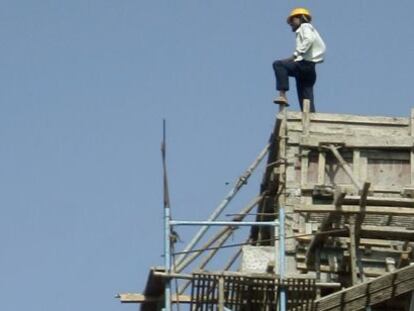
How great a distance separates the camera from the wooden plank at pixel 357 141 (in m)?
39.8

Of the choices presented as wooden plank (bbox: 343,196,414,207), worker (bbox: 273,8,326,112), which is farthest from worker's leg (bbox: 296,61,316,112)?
wooden plank (bbox: 343,196,414,207)

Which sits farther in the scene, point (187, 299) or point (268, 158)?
point (268, 158)

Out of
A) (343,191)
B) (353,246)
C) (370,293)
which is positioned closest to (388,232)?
(353,246)

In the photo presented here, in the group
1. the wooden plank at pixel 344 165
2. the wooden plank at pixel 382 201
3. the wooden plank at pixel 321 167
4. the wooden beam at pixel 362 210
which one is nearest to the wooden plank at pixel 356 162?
the wooden plank at pixel 344 165

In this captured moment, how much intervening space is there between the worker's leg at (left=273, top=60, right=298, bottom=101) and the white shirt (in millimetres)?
178

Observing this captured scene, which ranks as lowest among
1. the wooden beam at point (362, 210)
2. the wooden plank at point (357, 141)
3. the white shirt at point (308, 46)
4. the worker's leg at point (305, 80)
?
the wooden beam at point (362, 210)

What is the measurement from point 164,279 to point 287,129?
4.88 meters

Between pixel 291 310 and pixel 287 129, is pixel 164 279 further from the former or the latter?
pixel 287 129

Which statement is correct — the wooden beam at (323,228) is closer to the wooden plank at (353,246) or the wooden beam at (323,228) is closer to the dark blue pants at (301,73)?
the wooden plank at (353,246)

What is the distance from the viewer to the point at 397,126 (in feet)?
132

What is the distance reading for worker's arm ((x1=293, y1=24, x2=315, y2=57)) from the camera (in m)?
41.4

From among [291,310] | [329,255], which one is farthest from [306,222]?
[291,310]

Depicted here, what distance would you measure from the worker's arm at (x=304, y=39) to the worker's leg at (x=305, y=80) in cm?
21

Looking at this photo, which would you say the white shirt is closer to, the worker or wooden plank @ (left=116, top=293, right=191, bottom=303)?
the worker
